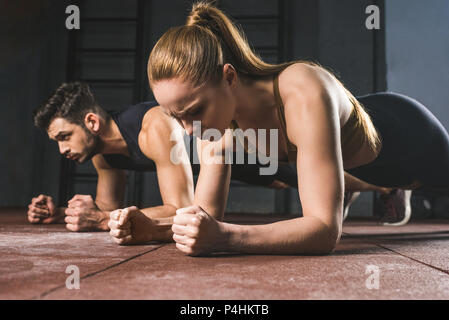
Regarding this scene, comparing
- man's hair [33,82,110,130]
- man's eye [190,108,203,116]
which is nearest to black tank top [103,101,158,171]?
man's hair [33,82,110,130]

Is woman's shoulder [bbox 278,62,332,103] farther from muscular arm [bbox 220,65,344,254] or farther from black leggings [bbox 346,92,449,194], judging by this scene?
black leggings [bbox 346,92,449,194]

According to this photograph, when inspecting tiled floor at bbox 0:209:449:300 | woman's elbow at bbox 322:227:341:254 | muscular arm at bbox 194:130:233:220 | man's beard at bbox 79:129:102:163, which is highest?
man's beard at bbox 79:129:102:163

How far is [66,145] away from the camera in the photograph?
6.31ft

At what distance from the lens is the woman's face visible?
959mm

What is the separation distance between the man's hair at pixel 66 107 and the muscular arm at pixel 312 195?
1.29m

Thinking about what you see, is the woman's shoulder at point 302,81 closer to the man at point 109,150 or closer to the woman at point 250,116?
the woman at point 250,116

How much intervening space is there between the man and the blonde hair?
0.66 metres

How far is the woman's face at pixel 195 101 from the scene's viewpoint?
3.15ft

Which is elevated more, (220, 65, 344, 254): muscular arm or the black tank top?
the black tank top

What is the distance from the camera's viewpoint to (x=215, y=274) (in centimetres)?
75

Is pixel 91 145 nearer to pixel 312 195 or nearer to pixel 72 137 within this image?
pixel 72 137

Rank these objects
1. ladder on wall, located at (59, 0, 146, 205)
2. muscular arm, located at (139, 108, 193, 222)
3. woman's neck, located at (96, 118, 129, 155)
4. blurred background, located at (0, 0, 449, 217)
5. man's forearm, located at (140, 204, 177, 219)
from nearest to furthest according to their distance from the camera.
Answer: man's forearm, located at (140, 204, 177, 219), muscular arm, located at (139, 108, 193, 222), woman's neck, located at (96, 118, 129, 155), blurred background, located at (0, 0, 449, 217), ladder on wall, located at (59, 0, 146, 205)

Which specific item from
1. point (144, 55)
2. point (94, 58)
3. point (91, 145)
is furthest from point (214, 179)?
point (94, 58)

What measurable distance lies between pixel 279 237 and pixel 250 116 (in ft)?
1.32
